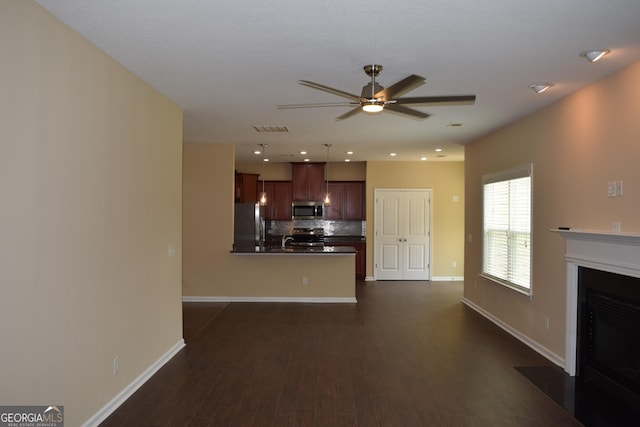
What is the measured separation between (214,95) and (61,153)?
6.34ft

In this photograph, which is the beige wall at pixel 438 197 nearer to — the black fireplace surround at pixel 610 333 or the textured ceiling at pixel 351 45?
the textured ceiling at pixel 351 45

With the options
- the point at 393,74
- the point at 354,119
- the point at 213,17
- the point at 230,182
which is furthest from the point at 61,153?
the point at 230,182

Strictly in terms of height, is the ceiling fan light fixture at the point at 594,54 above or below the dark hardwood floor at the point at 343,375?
above

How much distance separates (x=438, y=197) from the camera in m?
9.43

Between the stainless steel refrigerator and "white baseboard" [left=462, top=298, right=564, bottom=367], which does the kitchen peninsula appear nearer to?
the stainless steel refrigerator

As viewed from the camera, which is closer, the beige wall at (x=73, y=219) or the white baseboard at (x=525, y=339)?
the beige wall at (x=73, y=219)

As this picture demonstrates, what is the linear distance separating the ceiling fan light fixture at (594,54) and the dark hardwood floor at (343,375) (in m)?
2.63

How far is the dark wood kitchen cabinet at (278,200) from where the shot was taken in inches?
386

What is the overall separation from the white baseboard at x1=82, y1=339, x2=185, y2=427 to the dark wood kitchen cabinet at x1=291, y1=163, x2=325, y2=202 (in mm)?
5489

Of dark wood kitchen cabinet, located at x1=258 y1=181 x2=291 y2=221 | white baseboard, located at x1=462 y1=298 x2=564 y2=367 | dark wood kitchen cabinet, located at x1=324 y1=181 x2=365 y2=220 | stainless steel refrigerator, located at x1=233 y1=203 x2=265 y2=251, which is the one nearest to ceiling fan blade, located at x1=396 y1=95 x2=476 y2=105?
white baseboard, located at x1=462 y1=298 x2=564 y2=367

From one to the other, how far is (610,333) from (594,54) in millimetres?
2200

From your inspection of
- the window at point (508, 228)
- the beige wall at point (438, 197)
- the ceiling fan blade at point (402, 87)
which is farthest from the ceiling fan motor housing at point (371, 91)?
the beige wall at point (438, 197)

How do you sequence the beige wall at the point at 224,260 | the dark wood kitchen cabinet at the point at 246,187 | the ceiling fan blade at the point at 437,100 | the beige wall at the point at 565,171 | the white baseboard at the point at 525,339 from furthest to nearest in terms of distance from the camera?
the dark wood kitchen cabinet at the point at 246,187
the beige wall at the point at 224,260
the white baseboard at the point at 525,339
the beige wall at the point at 565,171
the ceiling fan blade at the point at 437,100

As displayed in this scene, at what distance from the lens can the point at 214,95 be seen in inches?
167
